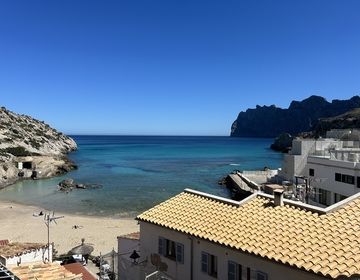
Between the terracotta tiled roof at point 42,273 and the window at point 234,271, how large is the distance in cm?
555

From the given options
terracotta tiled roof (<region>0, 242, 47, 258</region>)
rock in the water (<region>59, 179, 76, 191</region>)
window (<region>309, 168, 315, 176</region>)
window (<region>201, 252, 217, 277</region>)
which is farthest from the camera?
rock in the water (<region>59, 179, 76, 191</region>)

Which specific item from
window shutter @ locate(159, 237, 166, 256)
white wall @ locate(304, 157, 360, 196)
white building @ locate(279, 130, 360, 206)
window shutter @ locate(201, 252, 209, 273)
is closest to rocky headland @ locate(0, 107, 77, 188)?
white building @ locate(279, 130, 360, 206)

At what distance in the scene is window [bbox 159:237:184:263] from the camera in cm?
1629

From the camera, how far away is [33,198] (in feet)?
211

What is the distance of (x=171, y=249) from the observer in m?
16.9

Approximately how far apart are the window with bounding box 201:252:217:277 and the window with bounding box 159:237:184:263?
4.11 ft

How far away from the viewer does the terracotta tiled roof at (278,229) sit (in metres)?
11.6

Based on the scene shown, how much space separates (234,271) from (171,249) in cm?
377

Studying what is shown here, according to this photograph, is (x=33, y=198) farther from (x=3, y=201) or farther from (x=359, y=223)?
(x=359, y=223)

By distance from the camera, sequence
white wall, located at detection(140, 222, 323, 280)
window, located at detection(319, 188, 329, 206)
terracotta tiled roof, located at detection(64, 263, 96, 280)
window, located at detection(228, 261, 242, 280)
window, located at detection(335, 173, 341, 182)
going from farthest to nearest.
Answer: window, located at detection(319, 188, 329, 206), window, located at detection(335, 173, 341, 182), terracotta tiled roof, located at detection(64, 263, 96, 280), window, located at detection(228, 261, 242, 280), white wall, located at detection(140, 222, 323, 280)

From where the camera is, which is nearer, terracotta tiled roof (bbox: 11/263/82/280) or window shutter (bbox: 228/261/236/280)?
terracotta tiled roof (bbox: 11/263/82/280)

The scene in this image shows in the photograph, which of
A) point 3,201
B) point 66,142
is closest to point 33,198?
point 3,201

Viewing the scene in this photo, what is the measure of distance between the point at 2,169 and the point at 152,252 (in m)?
73.2

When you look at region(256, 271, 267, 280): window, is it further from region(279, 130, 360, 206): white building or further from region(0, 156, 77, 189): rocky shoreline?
region(0, 156, 77, 189): rocky shoreline
